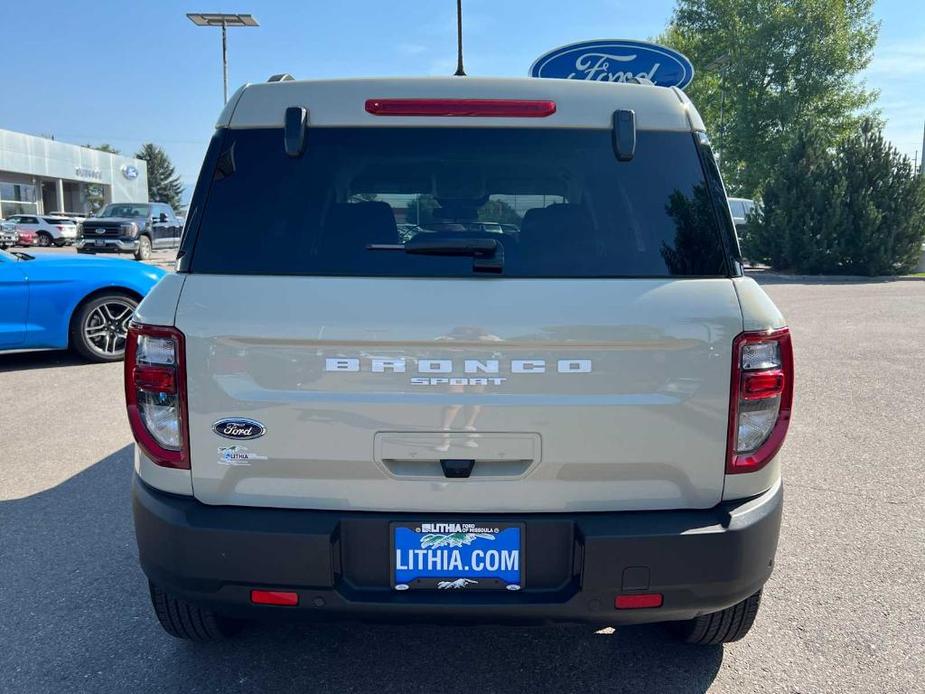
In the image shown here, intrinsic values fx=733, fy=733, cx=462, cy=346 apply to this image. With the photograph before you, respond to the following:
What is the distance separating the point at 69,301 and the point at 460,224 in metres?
6.54

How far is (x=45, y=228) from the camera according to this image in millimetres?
33594

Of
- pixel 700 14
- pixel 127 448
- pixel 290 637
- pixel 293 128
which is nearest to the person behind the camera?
pixel 293 128

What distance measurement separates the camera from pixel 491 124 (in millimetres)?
2307

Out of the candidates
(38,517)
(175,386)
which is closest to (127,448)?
(38,517)

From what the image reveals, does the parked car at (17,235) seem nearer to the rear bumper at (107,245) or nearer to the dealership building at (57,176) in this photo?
the rear bumper at (107,245)

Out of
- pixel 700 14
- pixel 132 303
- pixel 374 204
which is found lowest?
pixel 132 303

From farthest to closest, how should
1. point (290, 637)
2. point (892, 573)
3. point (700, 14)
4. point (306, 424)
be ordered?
point (700, 14), point (892, 573), point (290, 637), point (306, 424)

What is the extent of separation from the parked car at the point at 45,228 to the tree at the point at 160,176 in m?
64.9

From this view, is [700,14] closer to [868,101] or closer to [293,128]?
[868,101]

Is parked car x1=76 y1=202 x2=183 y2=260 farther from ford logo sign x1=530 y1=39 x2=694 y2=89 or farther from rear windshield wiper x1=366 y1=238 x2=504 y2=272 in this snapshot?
rear windshield wiper x1=366 y1=238 x2=504 y2=272

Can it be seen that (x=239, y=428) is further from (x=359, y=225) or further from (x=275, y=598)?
(x=359, y=225)

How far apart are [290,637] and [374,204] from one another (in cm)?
171

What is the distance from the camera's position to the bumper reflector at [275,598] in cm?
214

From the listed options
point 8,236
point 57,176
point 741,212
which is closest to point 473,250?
point 741,212
